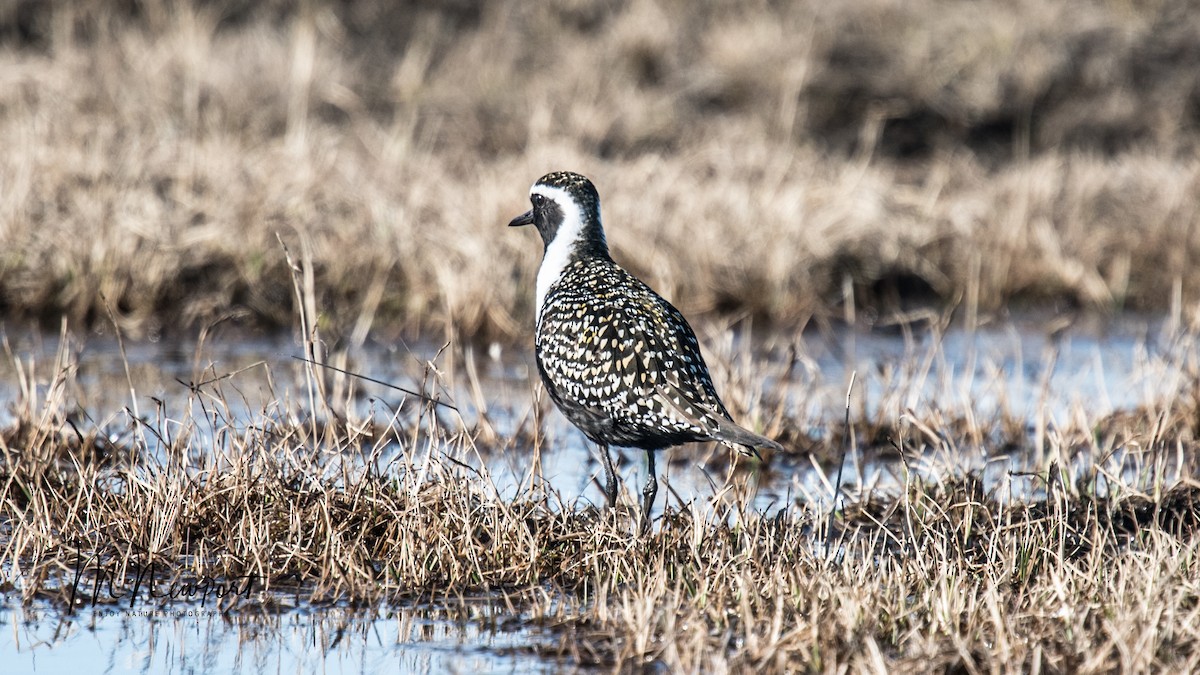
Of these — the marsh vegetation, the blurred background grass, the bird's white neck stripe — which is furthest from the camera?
the blurred background grass

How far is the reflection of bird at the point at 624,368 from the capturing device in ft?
17.6

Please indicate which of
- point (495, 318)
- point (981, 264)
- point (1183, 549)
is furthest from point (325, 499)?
point (981, 264)

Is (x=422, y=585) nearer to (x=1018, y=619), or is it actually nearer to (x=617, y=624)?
(x=617, y=624)

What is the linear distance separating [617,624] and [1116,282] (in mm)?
7398

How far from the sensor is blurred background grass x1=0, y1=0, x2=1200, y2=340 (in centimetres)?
940

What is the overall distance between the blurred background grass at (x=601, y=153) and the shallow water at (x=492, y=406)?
15.9 inches

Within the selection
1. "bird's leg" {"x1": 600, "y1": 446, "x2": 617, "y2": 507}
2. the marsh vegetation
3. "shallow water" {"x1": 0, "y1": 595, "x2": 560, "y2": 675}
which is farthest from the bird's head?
"shallow water" {"x1": 0, "y1": 595, "x2": 560, "y2": 675}

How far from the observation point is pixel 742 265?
32.7 ft

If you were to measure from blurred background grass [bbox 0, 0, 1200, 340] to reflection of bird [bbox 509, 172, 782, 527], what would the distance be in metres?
A: 1.73

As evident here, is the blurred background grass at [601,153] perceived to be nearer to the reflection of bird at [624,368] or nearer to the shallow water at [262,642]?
the reflection of bird at [624,368]

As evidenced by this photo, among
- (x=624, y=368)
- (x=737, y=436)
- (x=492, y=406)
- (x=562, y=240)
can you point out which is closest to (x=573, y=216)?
(x=562, y=240)

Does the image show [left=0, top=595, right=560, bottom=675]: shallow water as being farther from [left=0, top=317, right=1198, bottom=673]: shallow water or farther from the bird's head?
the bird's head

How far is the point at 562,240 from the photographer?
6.27 m

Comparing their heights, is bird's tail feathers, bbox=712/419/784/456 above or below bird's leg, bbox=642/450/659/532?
above
